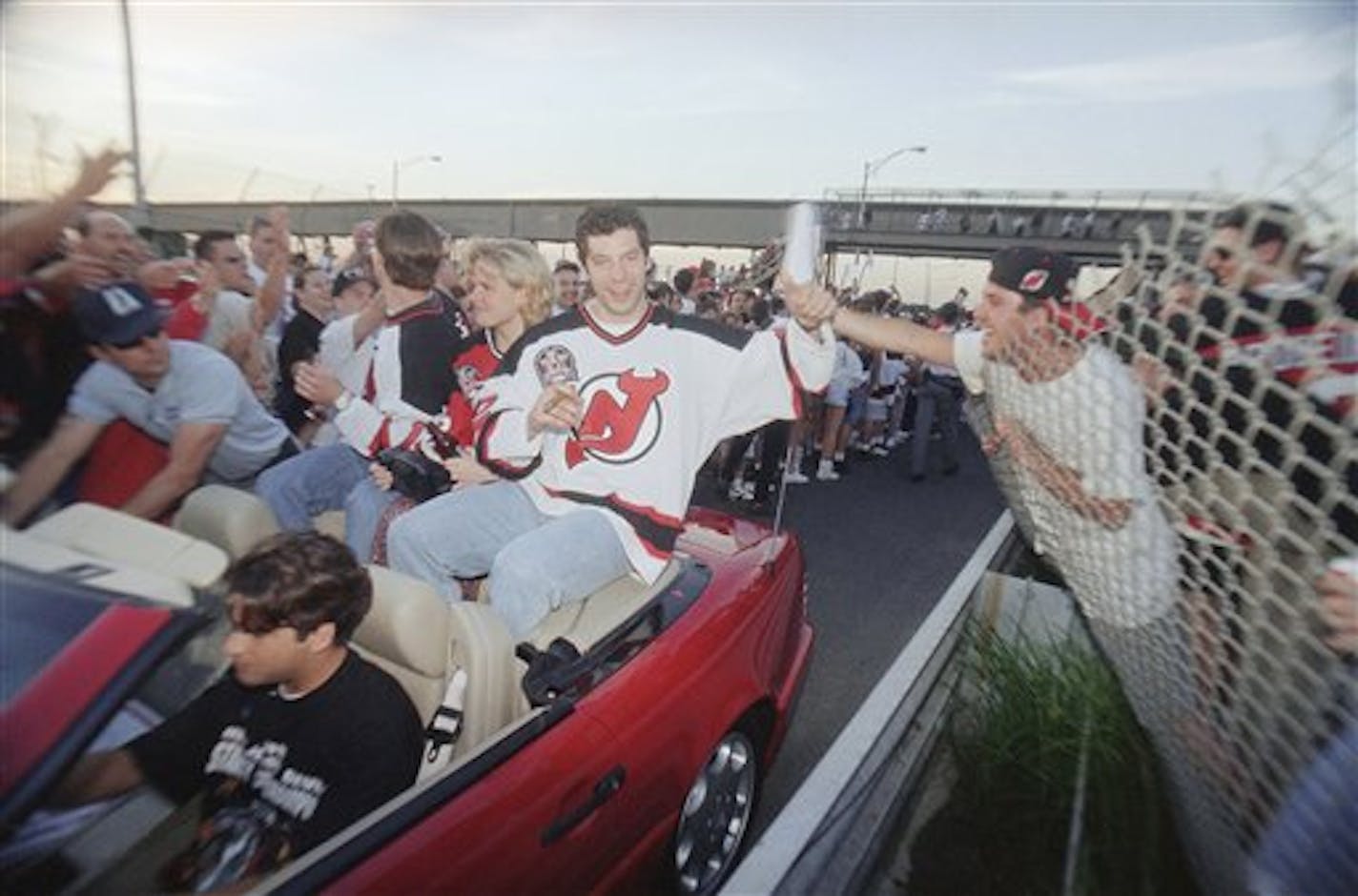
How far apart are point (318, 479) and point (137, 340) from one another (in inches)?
84.9

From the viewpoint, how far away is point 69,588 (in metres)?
0.76

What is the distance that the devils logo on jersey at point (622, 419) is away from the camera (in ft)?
8.45

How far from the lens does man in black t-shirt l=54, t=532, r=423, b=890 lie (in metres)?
1.42

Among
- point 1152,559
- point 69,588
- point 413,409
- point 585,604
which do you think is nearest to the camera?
point 69,588

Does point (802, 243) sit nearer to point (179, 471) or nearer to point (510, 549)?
point (510, 549)

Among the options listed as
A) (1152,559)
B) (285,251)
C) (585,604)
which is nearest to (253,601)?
(285,251)

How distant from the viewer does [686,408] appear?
263cm

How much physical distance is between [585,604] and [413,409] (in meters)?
1.25

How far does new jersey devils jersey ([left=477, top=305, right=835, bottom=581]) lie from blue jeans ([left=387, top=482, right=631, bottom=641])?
8 centimetres

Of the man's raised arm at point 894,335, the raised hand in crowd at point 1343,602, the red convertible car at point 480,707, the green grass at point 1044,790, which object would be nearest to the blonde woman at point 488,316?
the red convertible car at point 480,707

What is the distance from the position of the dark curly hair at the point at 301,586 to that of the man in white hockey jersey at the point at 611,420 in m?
0.75

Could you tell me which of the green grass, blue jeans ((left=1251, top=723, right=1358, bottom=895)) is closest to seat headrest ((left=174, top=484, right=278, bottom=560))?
blue jeans ((left=1251, top=723, right=1358, bottom=895))

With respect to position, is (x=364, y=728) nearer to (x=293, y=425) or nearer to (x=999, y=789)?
(x=293, y=425)

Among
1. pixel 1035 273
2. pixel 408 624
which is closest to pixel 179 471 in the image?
pixel 408 624
